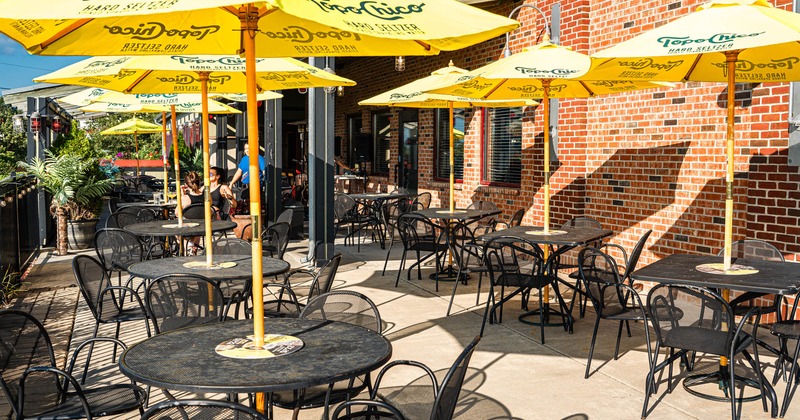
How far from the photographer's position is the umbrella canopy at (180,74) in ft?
16.8

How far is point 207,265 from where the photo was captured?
538cm

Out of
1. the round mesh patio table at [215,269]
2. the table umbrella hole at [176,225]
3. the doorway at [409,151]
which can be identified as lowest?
the round mesh patio table at [215,269]

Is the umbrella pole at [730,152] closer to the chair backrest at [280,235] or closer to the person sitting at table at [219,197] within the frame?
the chair backrest at [280,235]

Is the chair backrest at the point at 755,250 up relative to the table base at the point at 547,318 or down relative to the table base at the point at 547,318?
up

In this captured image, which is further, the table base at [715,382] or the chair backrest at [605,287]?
the chair backrest at [605,287]

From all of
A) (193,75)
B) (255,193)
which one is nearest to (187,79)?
(193,75)

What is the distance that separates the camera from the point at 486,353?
18.5 feet

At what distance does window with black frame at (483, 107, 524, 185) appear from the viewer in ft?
36.0

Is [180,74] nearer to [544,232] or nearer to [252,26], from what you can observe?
[252,26]

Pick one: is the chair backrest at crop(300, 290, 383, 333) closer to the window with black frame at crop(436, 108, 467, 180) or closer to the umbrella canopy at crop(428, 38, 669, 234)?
the umbrella canopy at crop(428, 38, 669, 234)

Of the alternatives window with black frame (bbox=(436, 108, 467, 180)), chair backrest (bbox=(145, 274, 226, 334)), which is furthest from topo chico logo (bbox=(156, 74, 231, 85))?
window with black frame (bbox=(436, 108, 467, 180))

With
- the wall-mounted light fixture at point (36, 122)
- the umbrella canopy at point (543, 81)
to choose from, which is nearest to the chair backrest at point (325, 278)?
the umbrella canopy at point (543, 81)

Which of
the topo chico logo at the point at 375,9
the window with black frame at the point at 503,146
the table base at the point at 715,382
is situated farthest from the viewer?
the window with black frame at the point at 503,146

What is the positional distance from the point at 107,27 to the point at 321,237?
19.6 feet
